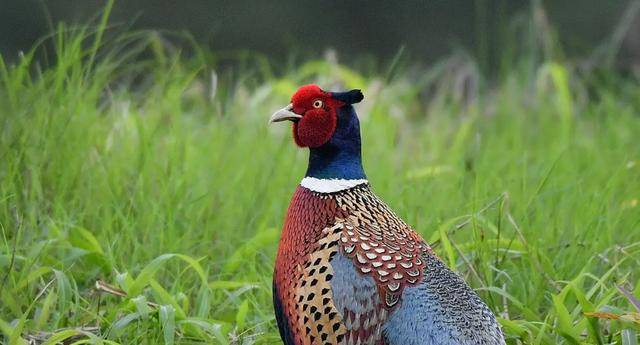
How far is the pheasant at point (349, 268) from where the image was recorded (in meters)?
3.28

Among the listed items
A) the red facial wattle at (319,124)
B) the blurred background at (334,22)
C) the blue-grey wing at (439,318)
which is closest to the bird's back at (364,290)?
the blue-grey wing at (439,318)

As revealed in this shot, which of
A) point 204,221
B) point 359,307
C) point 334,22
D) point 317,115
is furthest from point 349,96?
point 334,22

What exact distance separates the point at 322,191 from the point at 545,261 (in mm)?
1040

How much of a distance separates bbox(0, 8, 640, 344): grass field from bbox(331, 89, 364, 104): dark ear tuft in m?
0.75

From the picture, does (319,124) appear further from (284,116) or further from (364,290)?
(364,290)

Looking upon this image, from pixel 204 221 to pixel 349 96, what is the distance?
4.36 feet

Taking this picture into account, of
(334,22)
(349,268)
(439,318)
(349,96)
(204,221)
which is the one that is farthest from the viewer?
(334,22)

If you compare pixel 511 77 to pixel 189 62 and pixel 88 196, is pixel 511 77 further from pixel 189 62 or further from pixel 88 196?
pixel 88 196

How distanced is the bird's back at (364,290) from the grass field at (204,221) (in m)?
0.41

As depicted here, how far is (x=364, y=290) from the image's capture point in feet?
10.9

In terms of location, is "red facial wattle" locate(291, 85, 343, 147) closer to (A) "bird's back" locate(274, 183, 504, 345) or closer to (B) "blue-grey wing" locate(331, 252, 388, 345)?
(A) "bird's back" locate(274, 183, 504, 345)

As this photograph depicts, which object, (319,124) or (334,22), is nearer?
(319,124)

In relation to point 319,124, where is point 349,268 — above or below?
below

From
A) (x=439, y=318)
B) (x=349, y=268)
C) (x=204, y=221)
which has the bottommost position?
(x=204, y=221)
